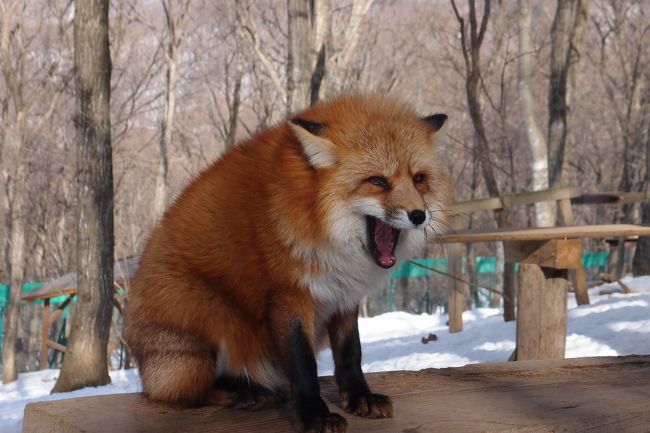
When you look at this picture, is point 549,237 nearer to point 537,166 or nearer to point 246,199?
point 246,199

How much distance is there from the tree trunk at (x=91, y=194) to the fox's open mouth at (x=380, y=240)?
8747 mm

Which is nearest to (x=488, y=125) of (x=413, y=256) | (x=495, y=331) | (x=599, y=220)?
(x=599, y=220)

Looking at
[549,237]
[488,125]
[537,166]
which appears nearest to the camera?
[549,237]

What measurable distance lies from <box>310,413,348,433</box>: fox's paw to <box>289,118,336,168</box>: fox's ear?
2.77 feet

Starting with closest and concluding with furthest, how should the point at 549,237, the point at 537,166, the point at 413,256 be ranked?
the point at 413,256, the point at 549,237, the point at 537,166

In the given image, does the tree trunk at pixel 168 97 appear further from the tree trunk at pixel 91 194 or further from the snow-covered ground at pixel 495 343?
the tree trunk at pixel 91 194

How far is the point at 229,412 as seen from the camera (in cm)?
246

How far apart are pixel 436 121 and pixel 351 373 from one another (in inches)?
40.4

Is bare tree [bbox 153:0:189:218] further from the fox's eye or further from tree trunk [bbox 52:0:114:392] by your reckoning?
the fox's eye

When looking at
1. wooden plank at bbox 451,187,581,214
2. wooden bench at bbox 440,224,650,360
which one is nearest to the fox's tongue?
wooden bench at bbox 440,224,650,360

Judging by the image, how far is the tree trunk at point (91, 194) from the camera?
10336mm

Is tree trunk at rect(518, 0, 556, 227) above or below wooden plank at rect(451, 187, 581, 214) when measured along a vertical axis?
above

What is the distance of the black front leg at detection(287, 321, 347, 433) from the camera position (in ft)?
7.32

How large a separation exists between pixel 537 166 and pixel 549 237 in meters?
8.89
